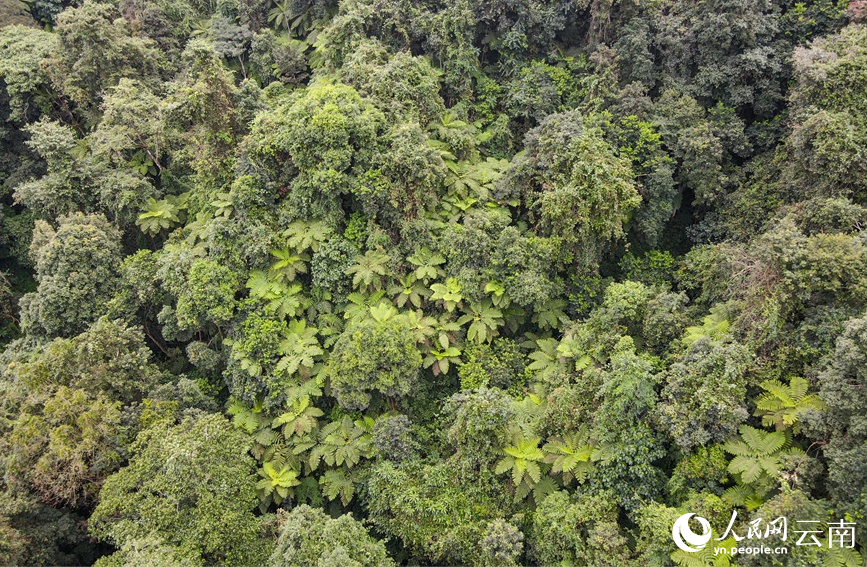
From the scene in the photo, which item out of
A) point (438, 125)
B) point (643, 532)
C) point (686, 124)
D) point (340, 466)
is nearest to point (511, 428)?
point (643, 532)

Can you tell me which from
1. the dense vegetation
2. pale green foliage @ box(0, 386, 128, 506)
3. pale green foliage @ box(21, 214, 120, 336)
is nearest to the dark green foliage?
the dense vegetation

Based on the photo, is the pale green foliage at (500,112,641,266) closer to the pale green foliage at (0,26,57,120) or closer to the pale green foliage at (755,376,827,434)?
the pale green foliage at (755,376,827,434)

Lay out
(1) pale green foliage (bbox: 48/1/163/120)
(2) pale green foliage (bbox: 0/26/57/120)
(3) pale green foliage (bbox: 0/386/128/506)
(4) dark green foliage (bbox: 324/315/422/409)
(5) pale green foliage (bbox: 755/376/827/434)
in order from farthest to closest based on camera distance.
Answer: (2) pale green foliage (bbox: 0/26/57/120)
(1) pale green foliage (bbox: 48/1/163/120)
(4) dark green foliage (bbox: 324/315/422/409)
(3) pale green foliage (bbox: 0/386/128/506)
(5) pale green foliage (bbox: 755/376/827/434)

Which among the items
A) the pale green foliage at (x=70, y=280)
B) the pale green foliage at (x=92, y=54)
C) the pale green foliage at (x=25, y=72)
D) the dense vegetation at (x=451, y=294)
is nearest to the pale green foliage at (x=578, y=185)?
the dense vegetation at (x=451, y=294)

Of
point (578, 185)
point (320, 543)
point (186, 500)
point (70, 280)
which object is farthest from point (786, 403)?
point (70, 280)

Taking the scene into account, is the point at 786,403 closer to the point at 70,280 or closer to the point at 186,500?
the point at 186,500

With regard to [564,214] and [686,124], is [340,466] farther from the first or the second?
[686,124]

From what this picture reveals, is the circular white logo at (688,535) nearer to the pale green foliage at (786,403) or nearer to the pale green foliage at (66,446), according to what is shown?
the pale green foliage at (786,403)
